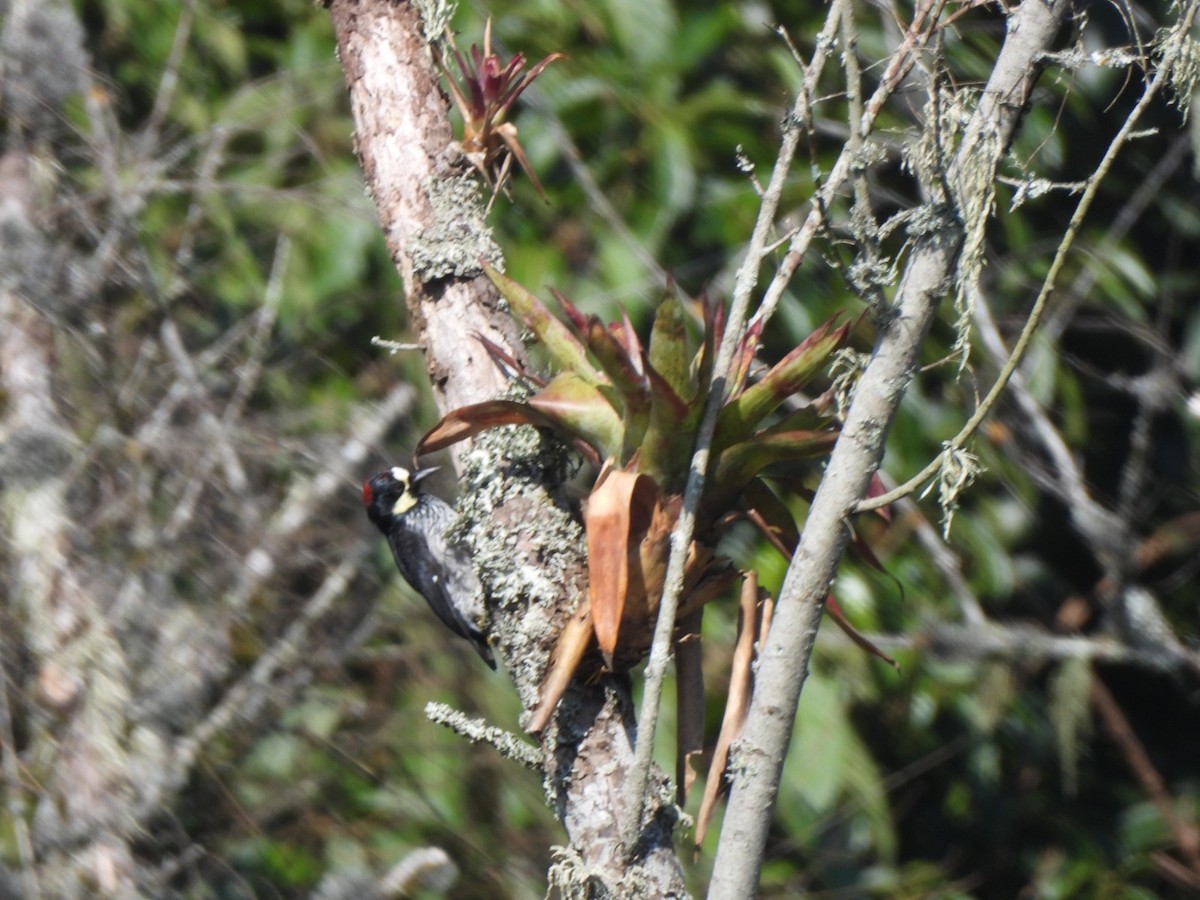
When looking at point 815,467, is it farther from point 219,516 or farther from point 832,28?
point 832,28

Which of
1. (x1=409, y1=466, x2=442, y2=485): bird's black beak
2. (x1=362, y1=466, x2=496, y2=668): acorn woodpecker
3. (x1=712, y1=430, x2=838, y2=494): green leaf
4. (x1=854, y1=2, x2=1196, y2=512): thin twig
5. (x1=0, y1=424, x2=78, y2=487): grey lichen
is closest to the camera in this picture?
(x1=854, y1=2, x2=1196, y2=512): thin twig

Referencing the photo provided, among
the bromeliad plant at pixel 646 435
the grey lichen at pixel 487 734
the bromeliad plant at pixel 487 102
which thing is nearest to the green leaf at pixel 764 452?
the bromeliad plant at pixel 646 435

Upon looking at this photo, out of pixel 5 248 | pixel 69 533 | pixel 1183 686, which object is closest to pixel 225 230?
pixel 5 248

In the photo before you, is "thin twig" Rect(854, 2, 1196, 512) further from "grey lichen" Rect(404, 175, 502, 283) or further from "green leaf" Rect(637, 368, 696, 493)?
"grey lichen" Rect(404, 175, 502, 283)

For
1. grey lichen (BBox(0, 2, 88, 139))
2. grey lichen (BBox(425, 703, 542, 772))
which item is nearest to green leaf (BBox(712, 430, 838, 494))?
grey lichen (BBox(425, 703, 542, 772))

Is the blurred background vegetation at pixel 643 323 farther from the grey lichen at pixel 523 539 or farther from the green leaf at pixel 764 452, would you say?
the green leaf at pixel 764 452

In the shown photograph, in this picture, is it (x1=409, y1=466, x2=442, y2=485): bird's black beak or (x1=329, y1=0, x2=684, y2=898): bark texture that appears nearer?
(x1=329, y1=0, x2=684, y2=898): bark texture

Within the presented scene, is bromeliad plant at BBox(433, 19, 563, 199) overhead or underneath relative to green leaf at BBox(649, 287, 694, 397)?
overhead
